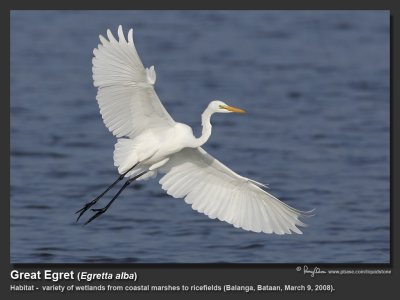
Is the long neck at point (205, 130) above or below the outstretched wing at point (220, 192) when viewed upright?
above

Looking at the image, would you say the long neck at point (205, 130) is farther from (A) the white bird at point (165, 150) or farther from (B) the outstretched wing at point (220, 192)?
(B) the outstretched wing at point (220, 192)

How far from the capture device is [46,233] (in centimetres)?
1193

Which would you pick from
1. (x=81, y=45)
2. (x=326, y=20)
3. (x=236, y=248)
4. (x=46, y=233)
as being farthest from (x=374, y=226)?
(x=326, y=20)

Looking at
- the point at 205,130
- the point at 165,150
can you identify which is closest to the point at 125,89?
the point at 165,150

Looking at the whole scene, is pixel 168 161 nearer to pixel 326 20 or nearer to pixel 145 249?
pixel 145 249

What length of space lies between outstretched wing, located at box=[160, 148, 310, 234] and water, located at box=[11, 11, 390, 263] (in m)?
1.09

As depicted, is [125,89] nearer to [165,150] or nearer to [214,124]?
[165,150]

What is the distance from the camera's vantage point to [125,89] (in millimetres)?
9266

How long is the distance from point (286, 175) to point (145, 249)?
4.06 meters

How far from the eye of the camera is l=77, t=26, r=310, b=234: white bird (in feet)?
30.0

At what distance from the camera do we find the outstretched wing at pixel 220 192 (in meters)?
9.68

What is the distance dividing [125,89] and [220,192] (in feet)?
5.02

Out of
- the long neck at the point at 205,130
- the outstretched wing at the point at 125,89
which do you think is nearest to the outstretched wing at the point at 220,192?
the long neck at the point at 205,130

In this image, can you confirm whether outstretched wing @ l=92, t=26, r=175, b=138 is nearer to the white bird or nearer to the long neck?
the white bird
